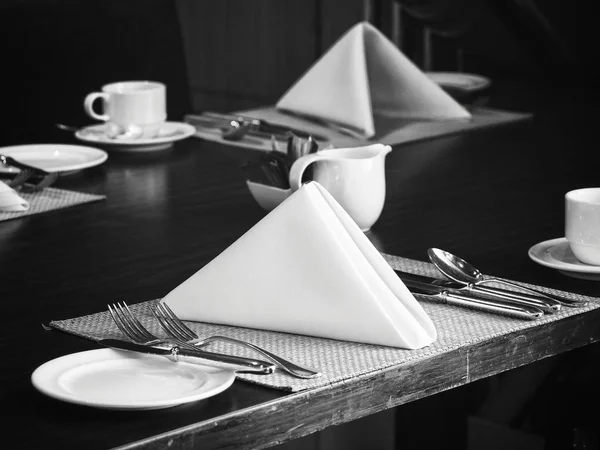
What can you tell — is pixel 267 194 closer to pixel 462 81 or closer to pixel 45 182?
pixel 45 182

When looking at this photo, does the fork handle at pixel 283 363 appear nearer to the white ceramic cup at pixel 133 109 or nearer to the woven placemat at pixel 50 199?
the woven placemat at pixel 50 199

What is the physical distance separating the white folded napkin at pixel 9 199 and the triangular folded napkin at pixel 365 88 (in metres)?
0.64

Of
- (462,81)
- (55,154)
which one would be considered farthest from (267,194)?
(462,81)

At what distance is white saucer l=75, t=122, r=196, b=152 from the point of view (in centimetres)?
177

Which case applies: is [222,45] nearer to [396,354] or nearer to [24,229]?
[24,229]

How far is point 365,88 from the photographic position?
1879mm

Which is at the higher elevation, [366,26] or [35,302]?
[366,26]

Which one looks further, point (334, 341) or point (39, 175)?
point (39, 175)

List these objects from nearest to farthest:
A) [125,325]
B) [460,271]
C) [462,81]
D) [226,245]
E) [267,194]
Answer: [125,325]
[460,271]
[226,245]
[267,194]
[462,81]

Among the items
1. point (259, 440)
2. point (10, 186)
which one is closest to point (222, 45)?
point (10, 186)

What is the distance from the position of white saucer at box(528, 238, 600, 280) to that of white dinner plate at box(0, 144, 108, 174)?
2.43ft

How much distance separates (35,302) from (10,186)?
0.51 meters

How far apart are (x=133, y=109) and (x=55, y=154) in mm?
156

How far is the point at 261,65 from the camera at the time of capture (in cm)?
515
